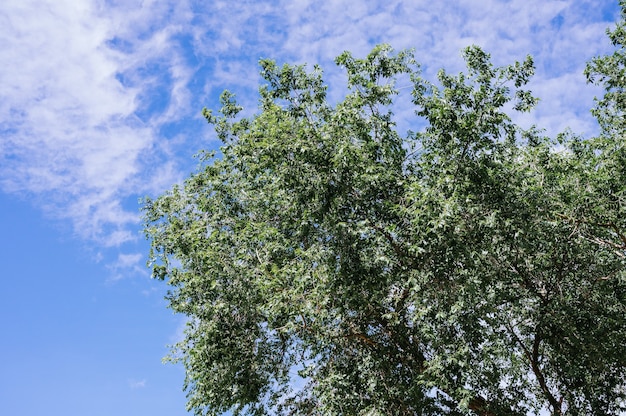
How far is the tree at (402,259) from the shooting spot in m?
10.3

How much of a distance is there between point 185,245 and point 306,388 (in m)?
4.50

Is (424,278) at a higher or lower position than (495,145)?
lower

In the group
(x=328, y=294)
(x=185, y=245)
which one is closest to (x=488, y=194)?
(x=328, y=294)

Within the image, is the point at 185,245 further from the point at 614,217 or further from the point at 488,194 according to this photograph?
the point at 614,217

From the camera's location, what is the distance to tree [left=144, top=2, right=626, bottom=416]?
1027 cm

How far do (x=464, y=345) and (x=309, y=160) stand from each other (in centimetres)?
442

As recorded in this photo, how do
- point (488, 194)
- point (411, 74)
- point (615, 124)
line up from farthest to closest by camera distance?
point (615, 124), point (411, 74), point (488, 194)

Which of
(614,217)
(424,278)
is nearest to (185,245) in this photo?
(424,278)

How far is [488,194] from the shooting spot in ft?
35.1

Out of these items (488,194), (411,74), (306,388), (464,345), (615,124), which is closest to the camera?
(464,345)

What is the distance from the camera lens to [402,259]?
10.6 m

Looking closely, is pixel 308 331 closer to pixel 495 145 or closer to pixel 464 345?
pixel 464 345

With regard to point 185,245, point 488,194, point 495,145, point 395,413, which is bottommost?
point 395,413

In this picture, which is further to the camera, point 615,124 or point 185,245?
point 615,124
